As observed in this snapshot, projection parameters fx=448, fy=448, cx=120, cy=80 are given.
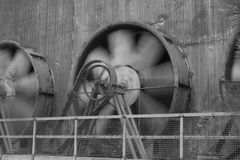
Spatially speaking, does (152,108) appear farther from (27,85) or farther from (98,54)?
(27,85)

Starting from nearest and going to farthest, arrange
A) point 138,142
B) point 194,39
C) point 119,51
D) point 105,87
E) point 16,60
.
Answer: point 138,142, point 105,87, point 194,39, point 119,51, point 16,60

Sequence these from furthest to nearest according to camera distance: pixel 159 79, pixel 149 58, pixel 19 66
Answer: pixel 19 66 → pixel 149 58 → pixel 159 79

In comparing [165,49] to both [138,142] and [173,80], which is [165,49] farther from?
[138,142]

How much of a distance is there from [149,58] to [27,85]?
4231mm

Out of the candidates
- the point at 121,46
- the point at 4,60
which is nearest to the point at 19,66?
the point at 4,60

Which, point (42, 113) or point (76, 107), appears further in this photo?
point (42, 113)

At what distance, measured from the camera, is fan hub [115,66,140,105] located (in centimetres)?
1145

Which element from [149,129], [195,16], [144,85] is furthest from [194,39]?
[149,129]

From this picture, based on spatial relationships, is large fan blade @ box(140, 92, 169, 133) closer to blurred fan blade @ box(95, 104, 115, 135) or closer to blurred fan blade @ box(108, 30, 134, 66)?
blurred fan blade @ box(95, 104, 115, 135)

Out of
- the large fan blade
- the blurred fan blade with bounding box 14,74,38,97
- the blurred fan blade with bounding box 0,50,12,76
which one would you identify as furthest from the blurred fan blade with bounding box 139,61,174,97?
the blurred fan blade with bounding box 0,50,12,76

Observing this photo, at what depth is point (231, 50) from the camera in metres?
9.62

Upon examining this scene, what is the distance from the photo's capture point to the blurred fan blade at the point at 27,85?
44.3 feet

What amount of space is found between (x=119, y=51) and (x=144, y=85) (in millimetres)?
1237

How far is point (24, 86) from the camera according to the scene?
13688mm
